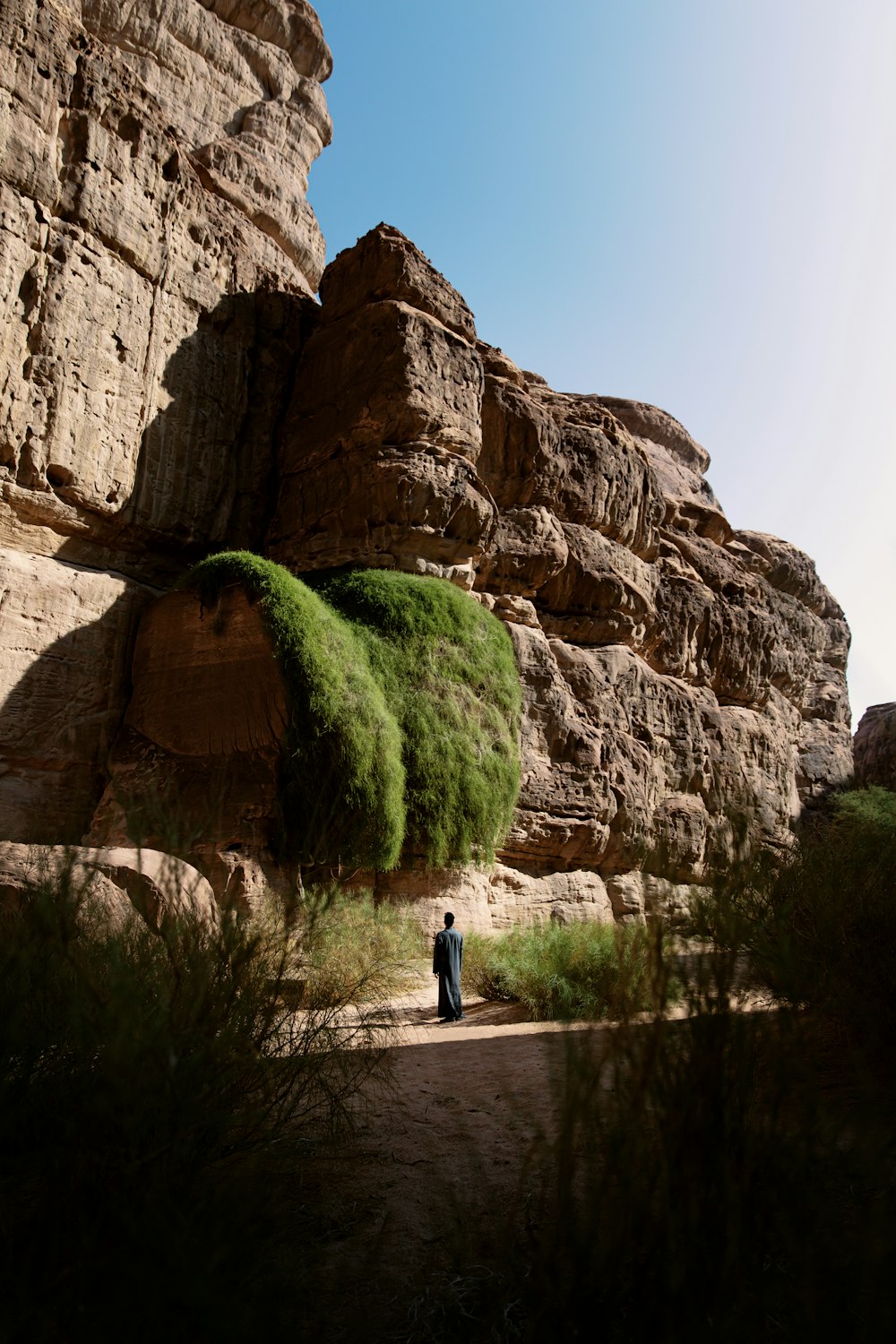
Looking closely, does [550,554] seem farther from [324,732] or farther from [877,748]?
[877,748]

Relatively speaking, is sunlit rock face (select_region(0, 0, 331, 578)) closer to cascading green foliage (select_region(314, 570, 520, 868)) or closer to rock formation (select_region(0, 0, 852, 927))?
rock formation (select_region(0, 0, 852, 927))

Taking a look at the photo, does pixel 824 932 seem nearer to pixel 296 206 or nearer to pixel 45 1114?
pixel 45 1114

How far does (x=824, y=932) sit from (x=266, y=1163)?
321 centimetres

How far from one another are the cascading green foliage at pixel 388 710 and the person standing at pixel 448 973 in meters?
1.58

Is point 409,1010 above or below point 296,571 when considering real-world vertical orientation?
below

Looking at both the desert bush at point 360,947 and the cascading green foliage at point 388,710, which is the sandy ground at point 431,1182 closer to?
the desert bush at point 360,947

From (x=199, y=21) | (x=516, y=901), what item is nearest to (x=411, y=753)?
(x=516, y=901)

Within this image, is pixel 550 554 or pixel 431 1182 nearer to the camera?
pixel 431 1182

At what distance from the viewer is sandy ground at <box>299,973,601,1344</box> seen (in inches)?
95.2

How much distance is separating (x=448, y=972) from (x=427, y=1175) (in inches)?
209

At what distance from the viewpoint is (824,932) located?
4.61 metres

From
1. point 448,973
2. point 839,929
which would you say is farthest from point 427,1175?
point 448,973

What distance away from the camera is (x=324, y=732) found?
10.8m

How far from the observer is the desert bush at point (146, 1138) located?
5.91 feet
